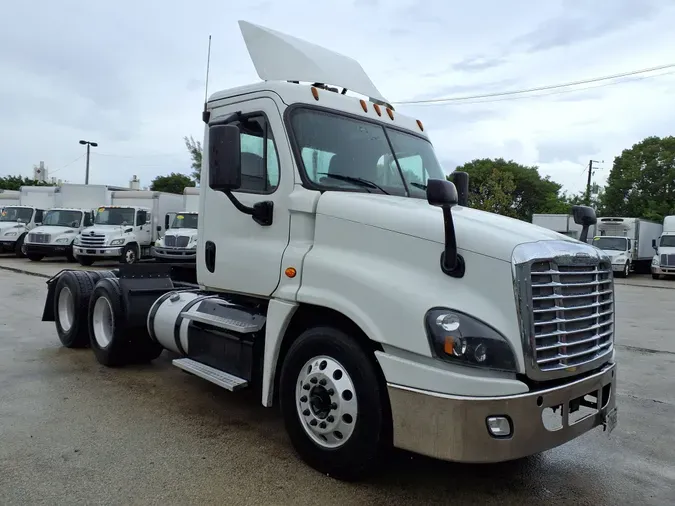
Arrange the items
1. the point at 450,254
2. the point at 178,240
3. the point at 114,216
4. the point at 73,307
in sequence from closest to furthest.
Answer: the point at 450,254 < the point at 73,307 < the point at 178,240 < the point at 114,216

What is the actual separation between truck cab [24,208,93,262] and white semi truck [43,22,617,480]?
19512 millimetres

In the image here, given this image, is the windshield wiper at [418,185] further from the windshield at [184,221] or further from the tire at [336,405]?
the windshield at [184,221]

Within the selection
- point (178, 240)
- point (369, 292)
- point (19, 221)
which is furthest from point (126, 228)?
point (369, 292)

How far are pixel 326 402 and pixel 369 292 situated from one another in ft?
2.68

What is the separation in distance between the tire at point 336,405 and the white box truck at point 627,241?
84.9 ft

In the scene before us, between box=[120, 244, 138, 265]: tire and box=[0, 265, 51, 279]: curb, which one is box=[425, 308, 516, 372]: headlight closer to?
box=[0, 265, 51, 279]: curb

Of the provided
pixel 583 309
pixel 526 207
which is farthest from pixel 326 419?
pixel 526 207

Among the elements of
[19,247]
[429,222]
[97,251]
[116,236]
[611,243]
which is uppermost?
[611,243]

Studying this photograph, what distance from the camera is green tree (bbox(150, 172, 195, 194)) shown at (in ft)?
209

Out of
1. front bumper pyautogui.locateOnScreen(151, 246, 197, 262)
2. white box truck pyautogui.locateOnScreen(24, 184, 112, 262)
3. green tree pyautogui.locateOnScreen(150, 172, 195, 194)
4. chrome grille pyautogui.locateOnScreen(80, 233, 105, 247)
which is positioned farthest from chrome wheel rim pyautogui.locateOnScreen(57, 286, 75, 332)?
green tree pyautogui.locateOnScreen(150, 172, 195, 194)

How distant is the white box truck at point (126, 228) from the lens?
20812 mm

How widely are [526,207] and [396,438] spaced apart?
51.8m

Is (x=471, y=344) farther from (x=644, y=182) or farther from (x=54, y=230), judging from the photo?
(x=644, y=182)

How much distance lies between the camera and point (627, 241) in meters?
28.5
